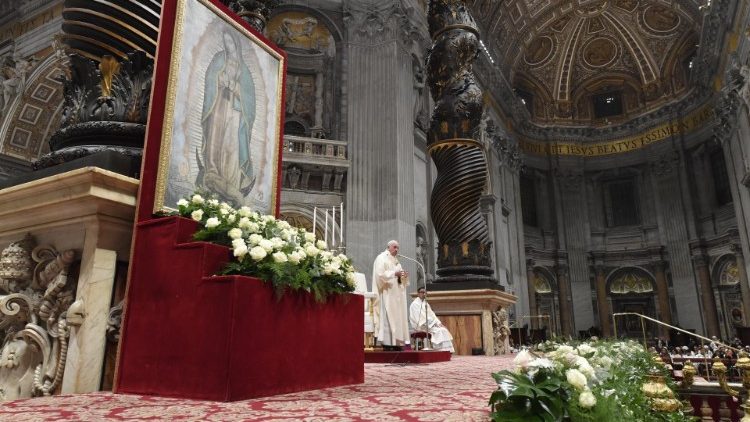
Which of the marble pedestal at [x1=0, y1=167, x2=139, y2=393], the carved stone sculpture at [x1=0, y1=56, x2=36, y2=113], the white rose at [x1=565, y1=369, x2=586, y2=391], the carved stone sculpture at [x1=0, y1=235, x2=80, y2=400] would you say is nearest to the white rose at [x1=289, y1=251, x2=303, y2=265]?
the marble pedestal at [x1=0, y1=167, x2=139, y2=393]

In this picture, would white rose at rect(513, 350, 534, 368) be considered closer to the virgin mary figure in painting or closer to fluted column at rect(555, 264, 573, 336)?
the virgin mary figure in painting

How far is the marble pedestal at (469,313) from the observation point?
7.57 meters

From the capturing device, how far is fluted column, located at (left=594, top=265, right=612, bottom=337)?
75.0 feet

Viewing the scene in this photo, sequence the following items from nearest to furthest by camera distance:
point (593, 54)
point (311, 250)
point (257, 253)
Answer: point (257, 253), point (311, 250), point (593, 54)

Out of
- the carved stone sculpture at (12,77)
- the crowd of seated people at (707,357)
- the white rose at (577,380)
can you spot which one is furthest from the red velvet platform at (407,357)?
the carved stone sculpture at (12,77)

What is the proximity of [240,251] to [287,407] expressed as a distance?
2.80 feet

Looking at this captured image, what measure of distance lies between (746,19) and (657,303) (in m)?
12.9

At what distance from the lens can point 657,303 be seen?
2252 cm

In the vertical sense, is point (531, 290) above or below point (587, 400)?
above

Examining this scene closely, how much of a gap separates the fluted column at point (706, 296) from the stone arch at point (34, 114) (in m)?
23.5

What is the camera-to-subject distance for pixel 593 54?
1016 inches

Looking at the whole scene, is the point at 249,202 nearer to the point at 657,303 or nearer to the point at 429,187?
the point at 429,187

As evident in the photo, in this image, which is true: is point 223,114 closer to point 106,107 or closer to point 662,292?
point 106,107

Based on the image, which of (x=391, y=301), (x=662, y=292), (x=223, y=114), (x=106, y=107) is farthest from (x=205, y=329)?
(x=662, y=292)
